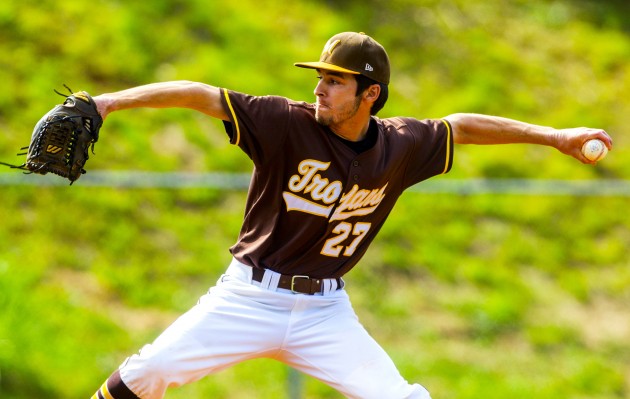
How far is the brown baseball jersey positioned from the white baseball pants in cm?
18

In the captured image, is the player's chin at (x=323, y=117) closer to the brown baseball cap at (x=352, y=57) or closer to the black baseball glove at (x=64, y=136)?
the brown baseball cap at (x=352, y=57)

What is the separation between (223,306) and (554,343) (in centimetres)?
541

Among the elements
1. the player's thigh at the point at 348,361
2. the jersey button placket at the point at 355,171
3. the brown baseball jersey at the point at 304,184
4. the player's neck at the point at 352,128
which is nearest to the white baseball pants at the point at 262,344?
the player's thigh at the point at 348,361

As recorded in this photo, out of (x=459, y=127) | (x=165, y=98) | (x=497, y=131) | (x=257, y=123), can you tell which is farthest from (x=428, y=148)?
(x=165, y=98)

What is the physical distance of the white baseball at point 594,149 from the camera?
543cm

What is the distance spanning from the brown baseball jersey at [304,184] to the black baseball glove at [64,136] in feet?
2.18

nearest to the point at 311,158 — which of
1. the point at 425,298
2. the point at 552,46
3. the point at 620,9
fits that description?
the point at 425,298

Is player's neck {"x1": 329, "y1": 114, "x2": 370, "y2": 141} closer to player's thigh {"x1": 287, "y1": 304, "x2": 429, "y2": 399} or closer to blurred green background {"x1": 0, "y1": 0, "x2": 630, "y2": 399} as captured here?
player's thigh {"x1": 287, "y1": 304, "x2": 429, "y2": 399}

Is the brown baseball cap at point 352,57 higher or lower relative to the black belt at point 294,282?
higher

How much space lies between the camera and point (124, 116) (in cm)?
1011

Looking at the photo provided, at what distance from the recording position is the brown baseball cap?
5254mm

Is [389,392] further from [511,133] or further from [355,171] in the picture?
[511,133]

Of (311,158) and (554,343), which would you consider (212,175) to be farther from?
(311,158)

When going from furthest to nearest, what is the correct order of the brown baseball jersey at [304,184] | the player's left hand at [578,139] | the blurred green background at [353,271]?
the blurred green background at [353,271] < the player's left hand at [578,139] < the brown baseball jersey at [304,184]
